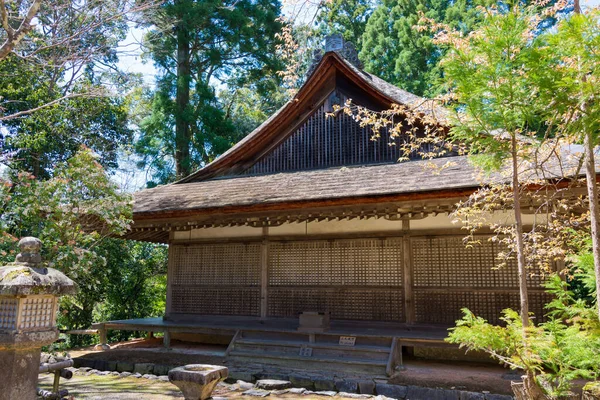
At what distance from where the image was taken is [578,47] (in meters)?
4.20

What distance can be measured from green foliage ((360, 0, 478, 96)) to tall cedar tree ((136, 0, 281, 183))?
21.0 ft

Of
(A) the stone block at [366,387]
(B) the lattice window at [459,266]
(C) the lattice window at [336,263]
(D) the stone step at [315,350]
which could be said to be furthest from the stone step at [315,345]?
(B) the lattice window at [459,266]

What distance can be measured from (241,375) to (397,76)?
66.7ft

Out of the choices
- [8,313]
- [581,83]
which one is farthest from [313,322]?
[581,83]

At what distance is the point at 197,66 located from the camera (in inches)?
945

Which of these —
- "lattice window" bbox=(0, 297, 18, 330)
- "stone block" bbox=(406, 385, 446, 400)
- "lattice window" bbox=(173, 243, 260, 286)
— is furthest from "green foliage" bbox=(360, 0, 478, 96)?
"lattice window" bbox=(0, 297, 18, 330)

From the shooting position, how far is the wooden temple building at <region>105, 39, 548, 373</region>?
28.0ft

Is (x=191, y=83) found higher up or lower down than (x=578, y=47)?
higher up

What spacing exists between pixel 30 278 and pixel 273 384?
4.32 metres

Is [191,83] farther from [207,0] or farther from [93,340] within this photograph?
[93,340]

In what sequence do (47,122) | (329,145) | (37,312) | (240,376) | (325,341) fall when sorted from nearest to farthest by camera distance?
(37,312) → (240,376) → (325,341) → (329,145) → (47,122)

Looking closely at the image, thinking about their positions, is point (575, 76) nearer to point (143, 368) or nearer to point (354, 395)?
point (354, 395)

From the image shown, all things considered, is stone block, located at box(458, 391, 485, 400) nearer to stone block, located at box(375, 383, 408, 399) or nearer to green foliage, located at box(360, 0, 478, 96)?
stone block, located at box(375, 383, 408, 399)

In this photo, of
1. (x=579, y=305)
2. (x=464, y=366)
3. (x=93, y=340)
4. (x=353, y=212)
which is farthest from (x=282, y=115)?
(x=93, y=340)
